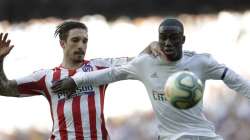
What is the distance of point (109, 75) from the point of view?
788cm

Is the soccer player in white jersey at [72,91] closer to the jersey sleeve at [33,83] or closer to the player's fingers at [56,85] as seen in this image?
the jersey sleeve at [33,83]

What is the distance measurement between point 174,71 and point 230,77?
0.52m

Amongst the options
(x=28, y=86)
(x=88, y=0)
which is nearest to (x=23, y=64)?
(x=88, y=0)

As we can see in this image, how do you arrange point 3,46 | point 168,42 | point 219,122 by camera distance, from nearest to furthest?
point 168,42 < point 3,46 < point 219,122

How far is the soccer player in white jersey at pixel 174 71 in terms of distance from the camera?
7461mm

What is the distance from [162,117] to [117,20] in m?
8.14

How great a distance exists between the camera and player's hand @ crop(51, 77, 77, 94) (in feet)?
25.9

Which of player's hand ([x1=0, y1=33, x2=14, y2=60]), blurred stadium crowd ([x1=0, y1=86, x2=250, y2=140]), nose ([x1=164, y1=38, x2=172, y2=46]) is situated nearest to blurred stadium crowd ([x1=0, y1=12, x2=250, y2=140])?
blurred stadium crowd ([x1=0, y1=86, x2=250, y2=140])

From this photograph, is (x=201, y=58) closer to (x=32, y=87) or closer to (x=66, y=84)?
(x=66, y=84)

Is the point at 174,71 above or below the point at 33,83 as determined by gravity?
above

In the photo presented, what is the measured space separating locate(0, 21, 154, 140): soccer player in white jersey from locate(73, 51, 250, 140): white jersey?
37 cm

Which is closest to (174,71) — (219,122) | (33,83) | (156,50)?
(156,50)

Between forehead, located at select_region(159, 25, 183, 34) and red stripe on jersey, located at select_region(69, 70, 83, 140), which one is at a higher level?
forehead, located at select_region(159, 25, 183, 34)

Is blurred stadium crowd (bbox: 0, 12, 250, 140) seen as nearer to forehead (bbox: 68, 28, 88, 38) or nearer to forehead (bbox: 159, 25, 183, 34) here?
forehead (bbox: 68, 28, 88, 38)
